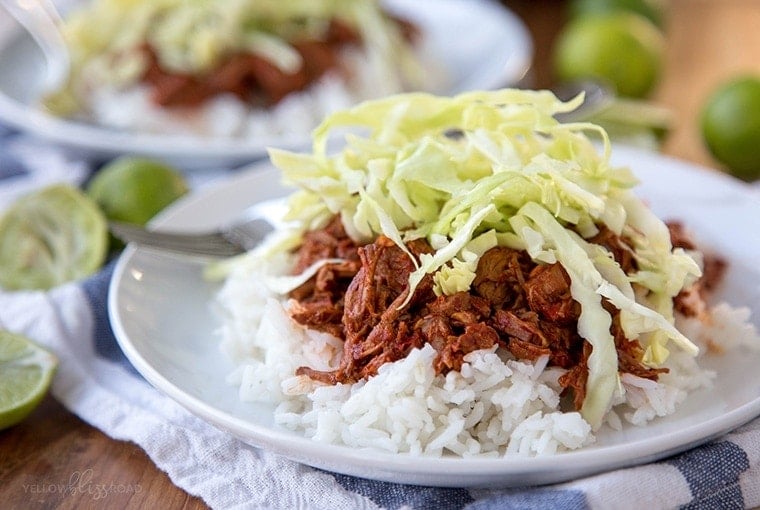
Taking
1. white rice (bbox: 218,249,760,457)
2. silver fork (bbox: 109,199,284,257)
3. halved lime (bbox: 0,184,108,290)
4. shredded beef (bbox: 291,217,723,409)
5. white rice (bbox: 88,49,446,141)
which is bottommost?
white rice (bbox: 88,49,446,141)

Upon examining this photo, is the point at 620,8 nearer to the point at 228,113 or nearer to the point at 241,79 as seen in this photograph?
the point at 241,79

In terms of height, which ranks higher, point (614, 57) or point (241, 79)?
point (614, 57)

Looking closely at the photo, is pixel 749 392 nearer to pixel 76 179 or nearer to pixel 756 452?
pixel 756 452

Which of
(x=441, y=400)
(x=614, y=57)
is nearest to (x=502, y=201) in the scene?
(x=441, y=400)

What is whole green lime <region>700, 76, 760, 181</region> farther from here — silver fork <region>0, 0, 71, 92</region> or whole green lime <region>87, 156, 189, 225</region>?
silver fork <region>0, 0, 71, 92</region>

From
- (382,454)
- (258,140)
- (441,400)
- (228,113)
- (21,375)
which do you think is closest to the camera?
(382,454)

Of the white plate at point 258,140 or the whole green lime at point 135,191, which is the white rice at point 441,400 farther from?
the white plate at point 258,140

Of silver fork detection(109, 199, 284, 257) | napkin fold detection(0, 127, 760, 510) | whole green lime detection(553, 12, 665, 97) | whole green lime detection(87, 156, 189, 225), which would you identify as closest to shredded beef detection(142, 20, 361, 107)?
whole green lime detection(87, 156, 189, 225)
